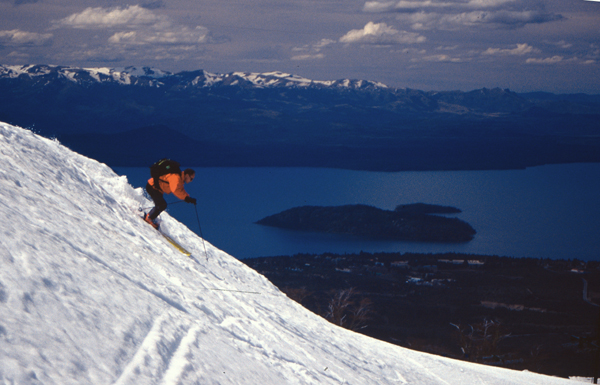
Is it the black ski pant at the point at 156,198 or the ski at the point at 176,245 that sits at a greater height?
the black ski pant at the point at 156,198

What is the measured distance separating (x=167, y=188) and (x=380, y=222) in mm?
73868

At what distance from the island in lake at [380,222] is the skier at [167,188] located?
69994 mm

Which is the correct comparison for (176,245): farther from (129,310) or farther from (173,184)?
(129,310)

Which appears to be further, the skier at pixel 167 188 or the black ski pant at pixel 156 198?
the black ski pant at pixel 156 198

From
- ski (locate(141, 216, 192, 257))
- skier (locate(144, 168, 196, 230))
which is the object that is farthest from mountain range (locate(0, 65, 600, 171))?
ski (locate(141, 216, 192, 257))

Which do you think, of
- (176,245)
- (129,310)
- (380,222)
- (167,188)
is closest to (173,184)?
(167,188)

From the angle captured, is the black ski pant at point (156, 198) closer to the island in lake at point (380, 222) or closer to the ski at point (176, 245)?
the ski at point (176, 245)

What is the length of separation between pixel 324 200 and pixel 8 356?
92.2 meters

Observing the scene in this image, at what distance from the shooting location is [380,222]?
255 ft

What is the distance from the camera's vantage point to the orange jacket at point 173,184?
17.6 ft

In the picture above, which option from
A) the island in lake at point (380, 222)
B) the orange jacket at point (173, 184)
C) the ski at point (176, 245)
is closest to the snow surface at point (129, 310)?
the ski at point (176, 245)

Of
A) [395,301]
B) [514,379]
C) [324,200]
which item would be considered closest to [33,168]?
[514,379]

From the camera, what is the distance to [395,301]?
4169 cm

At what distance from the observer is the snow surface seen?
2057 millimetres
